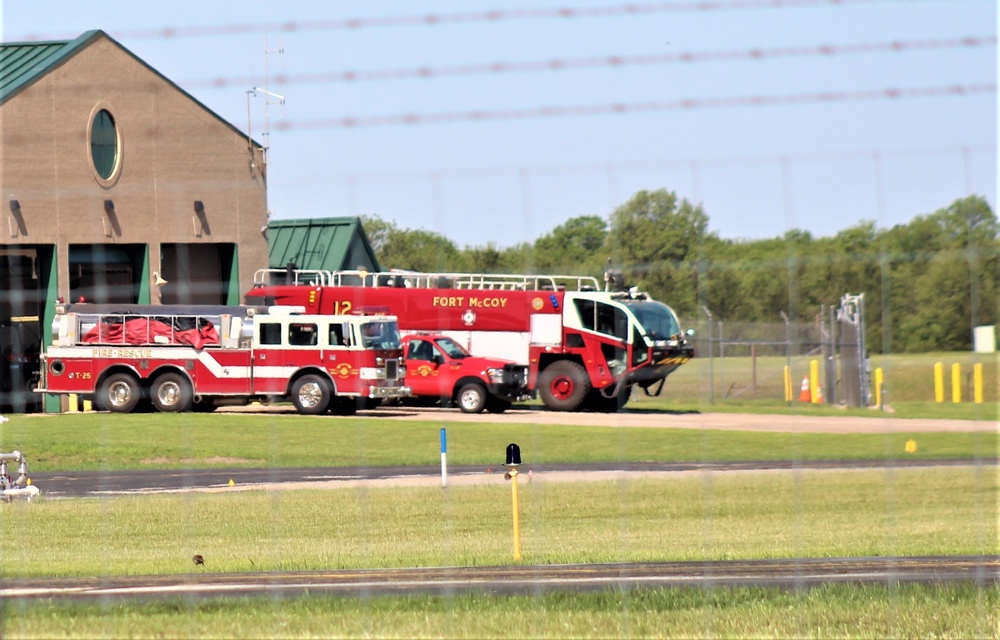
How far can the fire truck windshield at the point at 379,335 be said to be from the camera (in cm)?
3005

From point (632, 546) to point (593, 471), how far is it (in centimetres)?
878

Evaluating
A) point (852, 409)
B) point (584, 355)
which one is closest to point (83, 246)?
point (584, 355)

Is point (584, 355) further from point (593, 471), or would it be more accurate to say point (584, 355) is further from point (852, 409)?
point (852, 409)

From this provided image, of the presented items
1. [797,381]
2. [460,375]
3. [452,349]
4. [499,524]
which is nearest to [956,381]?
[797,381]

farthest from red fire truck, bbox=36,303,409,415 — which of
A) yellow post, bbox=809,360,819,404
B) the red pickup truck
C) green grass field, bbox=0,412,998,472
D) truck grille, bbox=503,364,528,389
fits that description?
yellow post, bbox=809,360,819,404

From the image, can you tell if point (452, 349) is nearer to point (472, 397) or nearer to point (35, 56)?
point (472, 397)

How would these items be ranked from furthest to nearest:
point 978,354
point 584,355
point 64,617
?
point 584,355, point 978,354, point 64,617

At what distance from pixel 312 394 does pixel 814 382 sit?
45.8ft

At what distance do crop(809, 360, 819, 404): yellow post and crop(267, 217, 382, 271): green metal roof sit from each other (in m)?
5.35

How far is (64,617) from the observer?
9000 mm

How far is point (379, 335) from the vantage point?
99.3 feet

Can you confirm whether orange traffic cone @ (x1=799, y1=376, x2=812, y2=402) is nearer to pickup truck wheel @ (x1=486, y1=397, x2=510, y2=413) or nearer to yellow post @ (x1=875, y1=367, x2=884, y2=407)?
yellow post @ (x1=875, y1=367, x2=884, y2=407)

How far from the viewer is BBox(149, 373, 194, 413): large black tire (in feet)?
96.9

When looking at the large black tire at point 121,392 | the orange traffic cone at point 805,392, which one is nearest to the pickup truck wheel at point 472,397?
the large black tire at point 121,392
